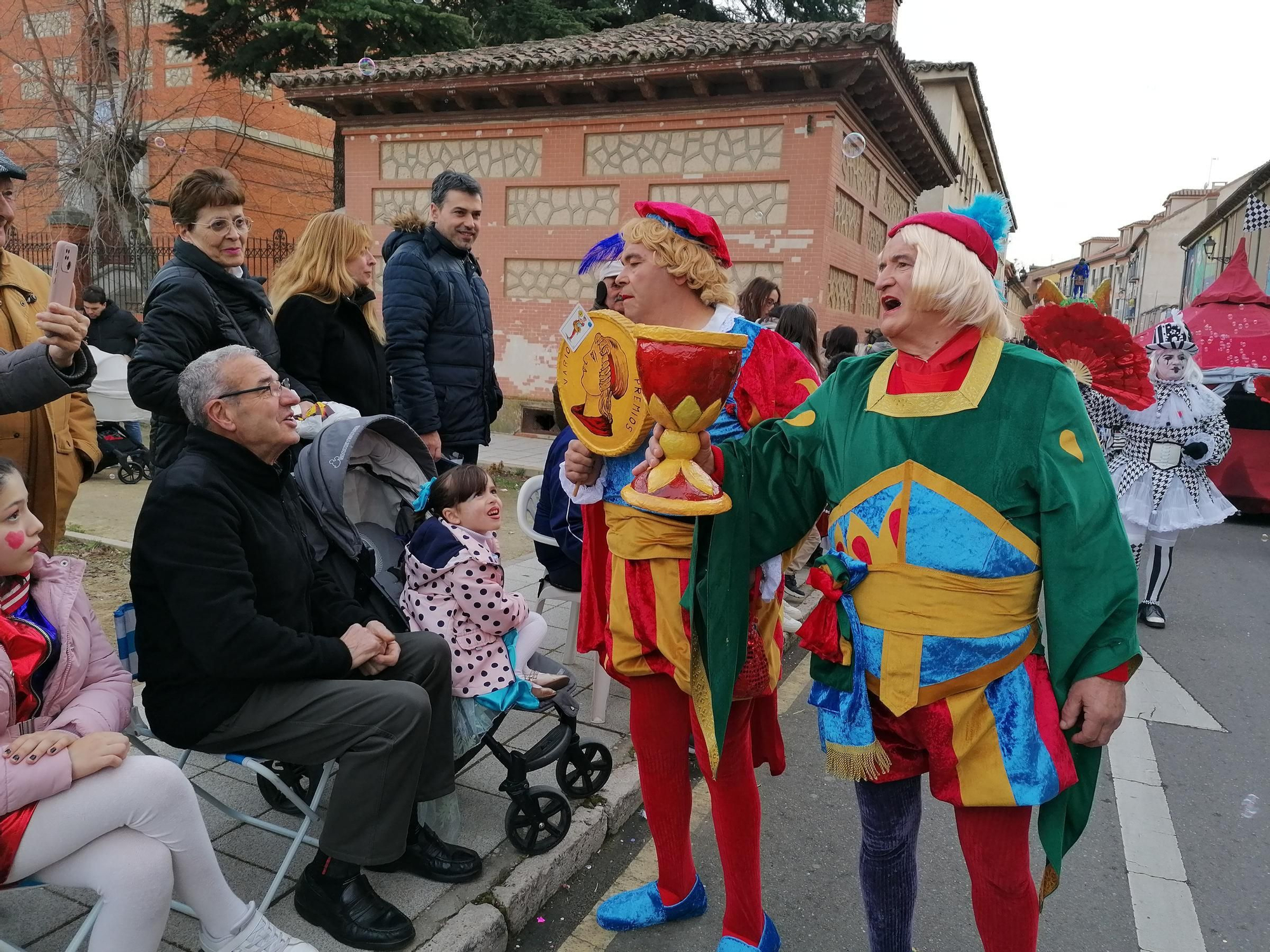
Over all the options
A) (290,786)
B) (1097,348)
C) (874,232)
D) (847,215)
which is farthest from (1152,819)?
(874,232)

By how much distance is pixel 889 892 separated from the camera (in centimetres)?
209

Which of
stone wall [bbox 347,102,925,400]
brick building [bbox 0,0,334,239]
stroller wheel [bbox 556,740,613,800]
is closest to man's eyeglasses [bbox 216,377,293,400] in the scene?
stroller wheel [bbox 556,740,613,800]

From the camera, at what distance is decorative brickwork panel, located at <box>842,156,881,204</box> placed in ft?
40.2

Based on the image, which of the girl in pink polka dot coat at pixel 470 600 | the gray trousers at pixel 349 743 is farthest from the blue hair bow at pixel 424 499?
the gray trousers at pixel 349 743

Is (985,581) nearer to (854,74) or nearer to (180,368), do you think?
(180,368)

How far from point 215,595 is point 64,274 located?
1.00 meters

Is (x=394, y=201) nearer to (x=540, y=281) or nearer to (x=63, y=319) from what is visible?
(x=540, y=281)

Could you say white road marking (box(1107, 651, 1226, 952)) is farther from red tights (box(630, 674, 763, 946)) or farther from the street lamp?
the street lamp

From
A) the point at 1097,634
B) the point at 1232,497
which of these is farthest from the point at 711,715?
Result: the point at 1232,497

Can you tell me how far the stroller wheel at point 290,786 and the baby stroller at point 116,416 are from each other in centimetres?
619

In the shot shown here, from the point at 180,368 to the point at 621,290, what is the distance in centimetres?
166

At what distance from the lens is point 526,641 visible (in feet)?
9.75

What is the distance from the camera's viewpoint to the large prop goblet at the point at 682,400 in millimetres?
1727

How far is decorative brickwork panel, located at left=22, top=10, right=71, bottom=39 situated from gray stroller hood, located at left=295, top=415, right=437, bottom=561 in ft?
67.2
